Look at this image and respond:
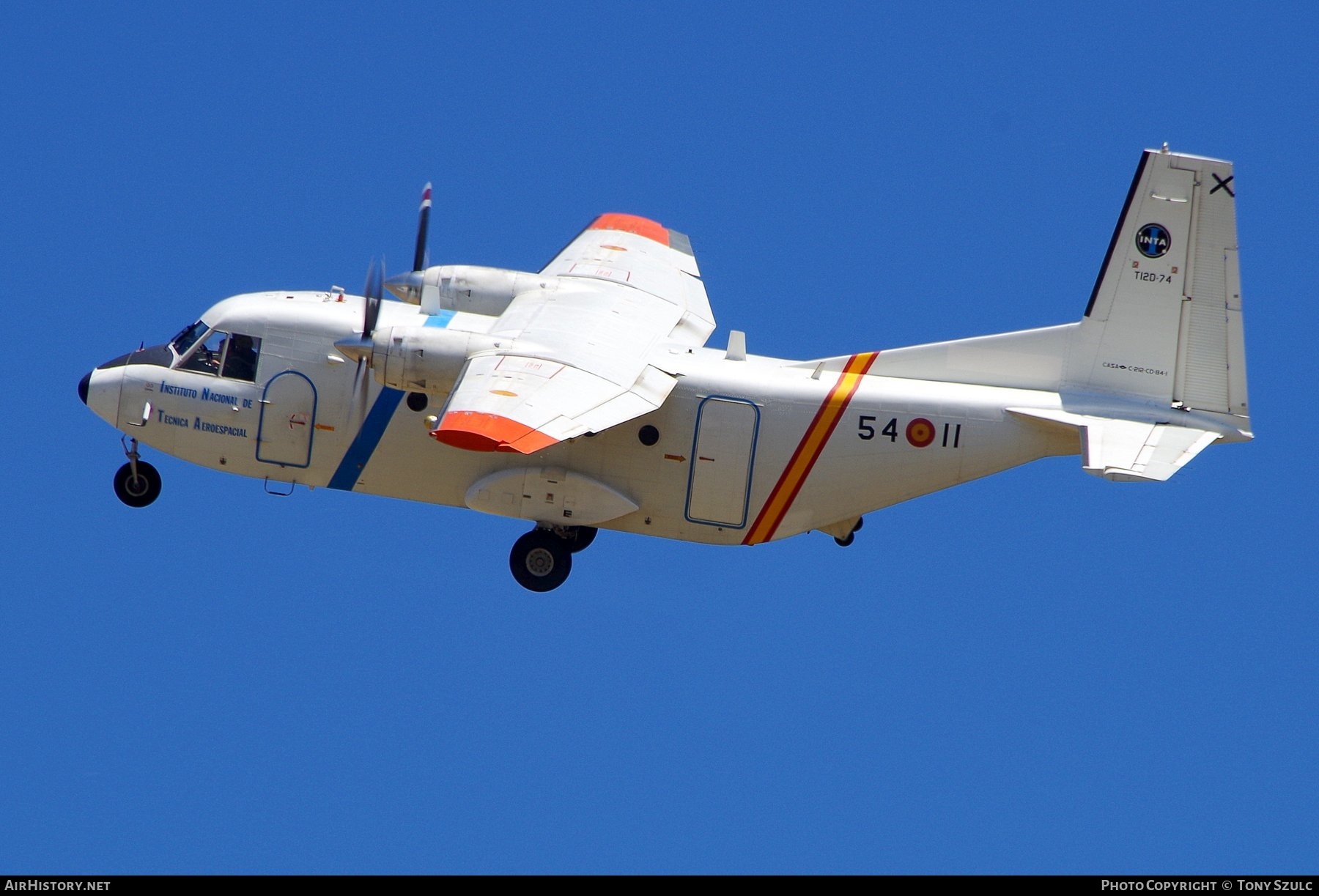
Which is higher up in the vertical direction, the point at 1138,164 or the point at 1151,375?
the point at 1138,164

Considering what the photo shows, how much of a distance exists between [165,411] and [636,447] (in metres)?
6.60

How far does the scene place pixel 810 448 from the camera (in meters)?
30.5

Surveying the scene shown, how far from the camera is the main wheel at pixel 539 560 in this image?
3125 cm

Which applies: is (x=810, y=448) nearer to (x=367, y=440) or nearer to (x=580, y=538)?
(x=580, y=538)

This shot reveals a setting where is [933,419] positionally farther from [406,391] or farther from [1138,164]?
[406,391]

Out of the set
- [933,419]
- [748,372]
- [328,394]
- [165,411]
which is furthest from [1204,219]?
[165,411]

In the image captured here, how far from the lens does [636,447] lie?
3072cm

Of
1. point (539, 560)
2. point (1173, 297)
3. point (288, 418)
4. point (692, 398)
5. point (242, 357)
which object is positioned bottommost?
point (539, 560)

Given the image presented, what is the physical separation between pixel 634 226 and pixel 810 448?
22.8 feet

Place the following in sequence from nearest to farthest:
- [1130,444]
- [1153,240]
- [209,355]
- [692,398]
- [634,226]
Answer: [1130,444] → [1153,240] → [692,398] → [209,355] → [634,226]

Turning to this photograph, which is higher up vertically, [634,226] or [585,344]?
[634,226]

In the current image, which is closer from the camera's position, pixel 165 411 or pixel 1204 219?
pixel 1204 219

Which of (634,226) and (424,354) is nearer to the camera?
(424,354)

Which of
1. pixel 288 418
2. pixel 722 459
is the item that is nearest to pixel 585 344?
pixel 722 459
